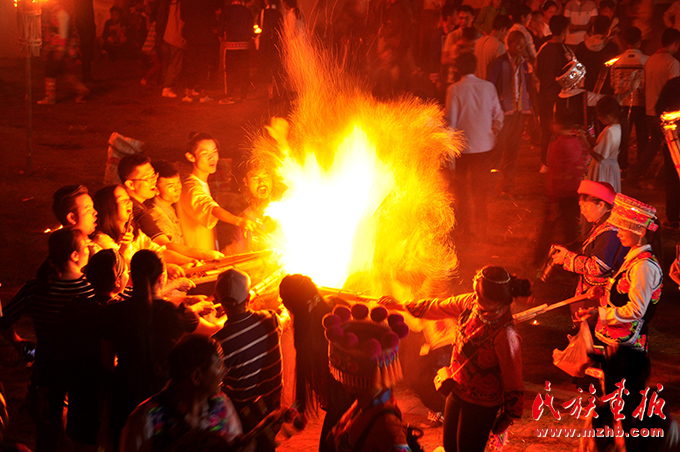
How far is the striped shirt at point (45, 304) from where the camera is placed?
475 cm

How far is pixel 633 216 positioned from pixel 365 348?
2933 millimetres

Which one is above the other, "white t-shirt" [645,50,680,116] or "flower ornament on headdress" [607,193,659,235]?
"white t-shirt" [645,50,680,116]

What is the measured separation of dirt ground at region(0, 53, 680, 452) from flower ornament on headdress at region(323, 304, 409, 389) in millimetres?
1331

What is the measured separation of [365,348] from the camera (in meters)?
3.83

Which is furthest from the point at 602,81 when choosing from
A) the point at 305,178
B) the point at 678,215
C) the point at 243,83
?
the point at 243,83

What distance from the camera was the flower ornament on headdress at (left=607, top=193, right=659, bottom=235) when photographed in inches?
217

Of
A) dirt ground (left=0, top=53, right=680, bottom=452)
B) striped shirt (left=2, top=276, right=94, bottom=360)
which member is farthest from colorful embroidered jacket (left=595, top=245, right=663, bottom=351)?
striped shirt (left=2, top=276, right=94, bottom=360)

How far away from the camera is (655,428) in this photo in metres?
5.10

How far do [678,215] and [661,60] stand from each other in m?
2.53

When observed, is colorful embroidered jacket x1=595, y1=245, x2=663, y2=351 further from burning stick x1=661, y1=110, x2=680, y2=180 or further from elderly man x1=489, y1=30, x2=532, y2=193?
elderly man x1=489, y1=30, x2=532, y2=193

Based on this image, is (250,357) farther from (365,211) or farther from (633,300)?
(633,300)

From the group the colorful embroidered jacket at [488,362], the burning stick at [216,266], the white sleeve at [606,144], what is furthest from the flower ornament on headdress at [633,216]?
the burning stick at [216,266]

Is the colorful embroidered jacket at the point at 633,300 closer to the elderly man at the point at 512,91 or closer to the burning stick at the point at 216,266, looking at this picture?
the burning stick at the point at 216,266

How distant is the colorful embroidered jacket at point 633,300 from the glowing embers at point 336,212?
2.27 m
